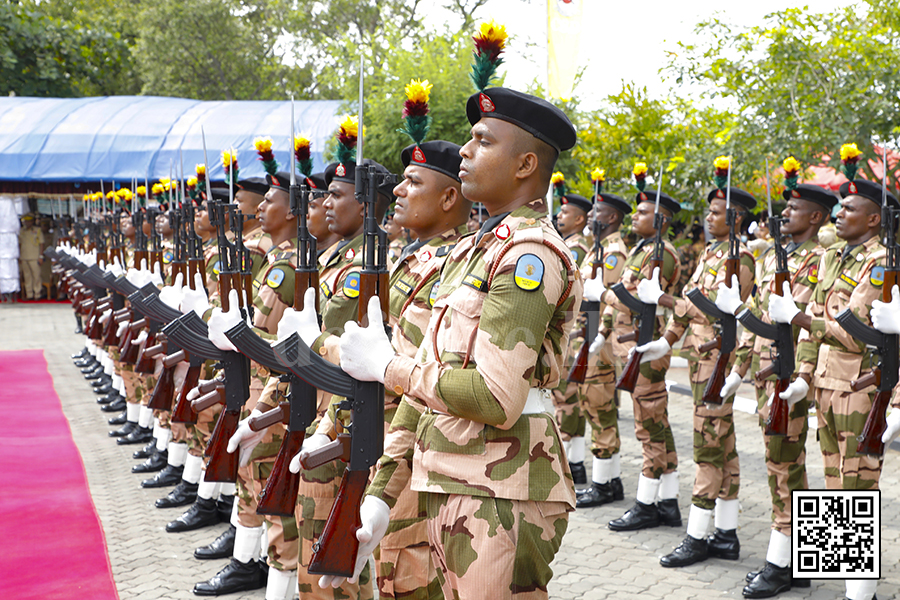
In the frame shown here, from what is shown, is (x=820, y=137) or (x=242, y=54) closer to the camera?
(x=820, y=137)

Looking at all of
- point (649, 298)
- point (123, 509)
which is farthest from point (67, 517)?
point (649, 298)

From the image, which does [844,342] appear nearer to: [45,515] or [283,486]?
[283,486]

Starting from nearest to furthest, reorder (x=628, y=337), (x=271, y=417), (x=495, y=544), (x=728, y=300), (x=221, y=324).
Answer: (x=495, y=544) → (x=271, y=417) → (x=221, y=324) → (x=728, y=300) → (x=628, y=337)

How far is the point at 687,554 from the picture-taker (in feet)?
17.5

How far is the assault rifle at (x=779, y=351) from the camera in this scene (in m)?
4.89

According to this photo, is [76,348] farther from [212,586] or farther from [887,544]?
[887,544]

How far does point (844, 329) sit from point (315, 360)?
308 cm

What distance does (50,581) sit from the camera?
4.75 meters

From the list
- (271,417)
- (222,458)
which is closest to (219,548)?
(222,458)

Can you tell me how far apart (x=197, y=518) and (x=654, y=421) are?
11.1ft

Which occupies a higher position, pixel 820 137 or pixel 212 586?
pixel 820 137

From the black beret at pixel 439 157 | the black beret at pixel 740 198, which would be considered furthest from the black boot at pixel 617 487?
the black beret at pixel 439 157

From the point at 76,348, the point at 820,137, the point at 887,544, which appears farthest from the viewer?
the point at 76,348

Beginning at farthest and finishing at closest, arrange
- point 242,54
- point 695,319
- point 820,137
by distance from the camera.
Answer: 1. point 242,54
2. point 820,137
3. point 695,319
